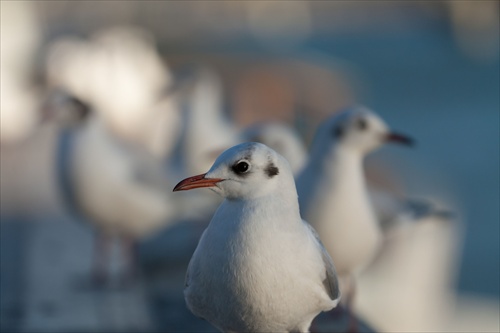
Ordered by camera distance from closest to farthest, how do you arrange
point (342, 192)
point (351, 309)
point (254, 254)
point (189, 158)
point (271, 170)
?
point (254, 254) < point (271, 170) < point (342, 192) < point (351, 309) < point (189, 158)

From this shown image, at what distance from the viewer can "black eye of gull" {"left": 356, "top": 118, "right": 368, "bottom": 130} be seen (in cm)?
509

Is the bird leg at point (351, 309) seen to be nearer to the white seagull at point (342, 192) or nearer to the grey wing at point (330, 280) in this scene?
the white seagull at point (342, 192)

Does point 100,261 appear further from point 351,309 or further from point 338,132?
point 338,132

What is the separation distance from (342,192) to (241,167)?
1563 millimetres

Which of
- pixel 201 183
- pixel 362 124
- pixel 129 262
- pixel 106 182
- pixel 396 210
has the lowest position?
pixel 129 262

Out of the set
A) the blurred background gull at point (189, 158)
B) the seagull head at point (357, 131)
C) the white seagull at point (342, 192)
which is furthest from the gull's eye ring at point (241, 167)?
the blurred background gull at point (189, 158)

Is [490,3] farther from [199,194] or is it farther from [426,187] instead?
[199,194]

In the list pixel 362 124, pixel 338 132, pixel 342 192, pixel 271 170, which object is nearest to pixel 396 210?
pixel 362 124

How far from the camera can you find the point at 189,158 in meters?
7.75

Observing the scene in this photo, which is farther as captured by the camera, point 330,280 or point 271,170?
point 330,280

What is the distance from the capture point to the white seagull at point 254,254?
3230 mm

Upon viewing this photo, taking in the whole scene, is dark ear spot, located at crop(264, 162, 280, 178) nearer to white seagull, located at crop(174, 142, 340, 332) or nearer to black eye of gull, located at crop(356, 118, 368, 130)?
white seagull, located at crop(174, 142, 340, 332)

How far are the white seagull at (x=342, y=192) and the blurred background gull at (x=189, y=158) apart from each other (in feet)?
2.20

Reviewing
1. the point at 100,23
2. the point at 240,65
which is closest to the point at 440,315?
the point at 240,65
